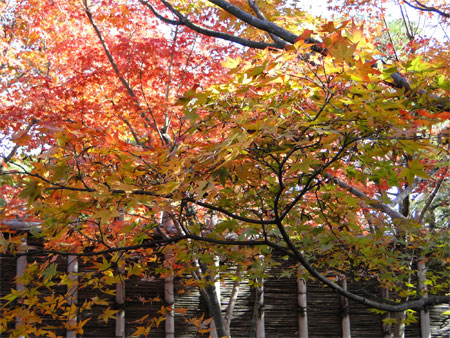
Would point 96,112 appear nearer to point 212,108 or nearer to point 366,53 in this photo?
point 212,108

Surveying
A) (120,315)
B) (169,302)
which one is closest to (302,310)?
(169,302)

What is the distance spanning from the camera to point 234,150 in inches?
68.2

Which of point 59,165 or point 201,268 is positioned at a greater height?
point 59,165

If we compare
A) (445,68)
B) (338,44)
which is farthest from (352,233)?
(338,44)

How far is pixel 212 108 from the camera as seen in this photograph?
96.5 inches

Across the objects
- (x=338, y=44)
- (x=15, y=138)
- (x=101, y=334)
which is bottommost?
(x=101, y=334)

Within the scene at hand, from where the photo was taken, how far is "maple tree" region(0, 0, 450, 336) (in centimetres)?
198

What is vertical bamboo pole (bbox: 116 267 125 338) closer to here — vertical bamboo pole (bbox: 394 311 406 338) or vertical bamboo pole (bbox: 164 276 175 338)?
vertical bamboo pole (bbox: 164 276 175 338)

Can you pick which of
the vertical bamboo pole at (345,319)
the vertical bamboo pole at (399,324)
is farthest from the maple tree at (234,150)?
the vertical bamboo pole at (345,319)

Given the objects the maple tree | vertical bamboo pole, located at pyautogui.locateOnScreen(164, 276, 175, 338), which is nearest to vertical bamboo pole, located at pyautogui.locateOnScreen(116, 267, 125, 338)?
vertical bamboo pole, located at pyautogui.locateOnScreen(164, 276, 175, 338)

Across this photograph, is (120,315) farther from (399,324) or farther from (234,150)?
(234,150)

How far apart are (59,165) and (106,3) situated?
196 inches

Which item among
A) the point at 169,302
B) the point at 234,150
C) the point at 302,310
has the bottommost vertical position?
the point at 302,310

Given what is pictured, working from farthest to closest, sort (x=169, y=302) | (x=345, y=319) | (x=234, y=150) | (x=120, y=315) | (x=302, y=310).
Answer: (x=345, y=319)
(x=302, y=310)
(x=169, y=302)
(x=120, y=315)
(x=234, y=150)
